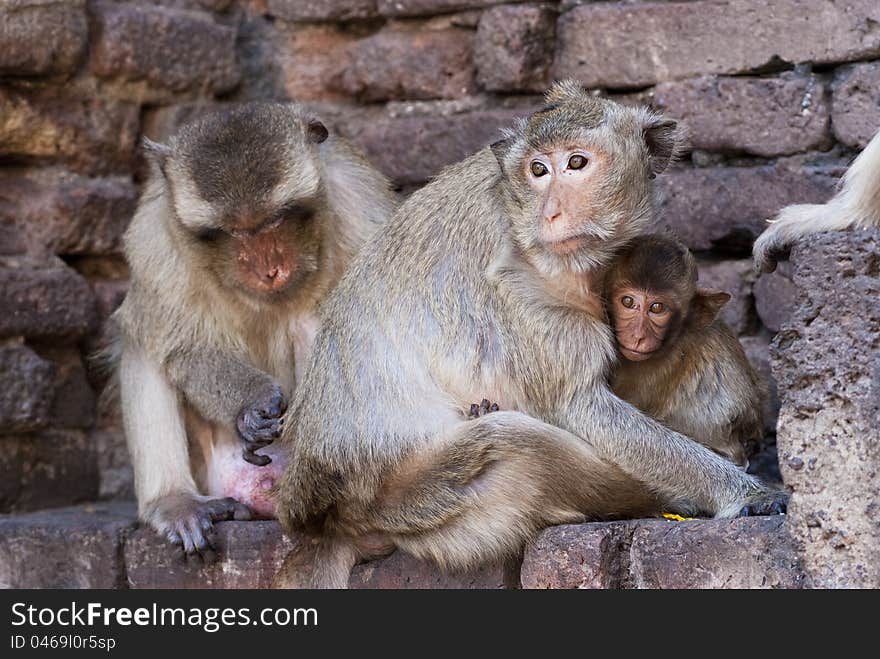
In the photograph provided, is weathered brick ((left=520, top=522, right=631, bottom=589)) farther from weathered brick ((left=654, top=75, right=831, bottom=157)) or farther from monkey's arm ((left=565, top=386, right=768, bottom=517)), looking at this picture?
weathered brick ((left=654, top=75, right=831, bottom=157))

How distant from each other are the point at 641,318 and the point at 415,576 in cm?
95

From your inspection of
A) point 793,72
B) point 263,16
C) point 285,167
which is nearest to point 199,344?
point 285,167

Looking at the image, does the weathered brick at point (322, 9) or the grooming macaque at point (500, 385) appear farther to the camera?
the weathered brick at point (322, 9)

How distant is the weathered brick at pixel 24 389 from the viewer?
5727mm

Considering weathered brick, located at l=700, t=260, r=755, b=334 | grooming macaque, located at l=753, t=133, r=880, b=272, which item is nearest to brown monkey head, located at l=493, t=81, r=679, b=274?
grooming macaque, located at l=753, t=133, r=880, b=272

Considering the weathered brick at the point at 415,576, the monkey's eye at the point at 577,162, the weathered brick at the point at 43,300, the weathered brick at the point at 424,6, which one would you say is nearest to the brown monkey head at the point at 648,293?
the monkey's eye at the point at 577,162

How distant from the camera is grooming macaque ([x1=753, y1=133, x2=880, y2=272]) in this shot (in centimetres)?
387

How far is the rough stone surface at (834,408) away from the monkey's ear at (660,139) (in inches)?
30.9

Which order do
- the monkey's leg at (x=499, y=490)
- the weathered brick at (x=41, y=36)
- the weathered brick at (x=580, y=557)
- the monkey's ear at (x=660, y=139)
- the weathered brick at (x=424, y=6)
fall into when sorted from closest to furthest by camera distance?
1. the weathered brick at (x=580, y=557)
2. the monkey's leg at (x=499, y=490)
3. the monkey's ear at (x=660, y=139)
4. the weathered brick at (x=41, y=36)
5. the weathered brick at (x=424, y=6)

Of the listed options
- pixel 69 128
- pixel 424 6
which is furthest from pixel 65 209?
pixel 424 6

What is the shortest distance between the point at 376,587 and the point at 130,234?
1722 millimetres

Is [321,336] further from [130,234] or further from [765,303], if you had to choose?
[765,303]

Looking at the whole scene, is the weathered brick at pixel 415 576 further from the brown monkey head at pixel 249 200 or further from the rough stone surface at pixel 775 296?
the rough stone surface at pixel 775 296

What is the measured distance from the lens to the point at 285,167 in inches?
201
